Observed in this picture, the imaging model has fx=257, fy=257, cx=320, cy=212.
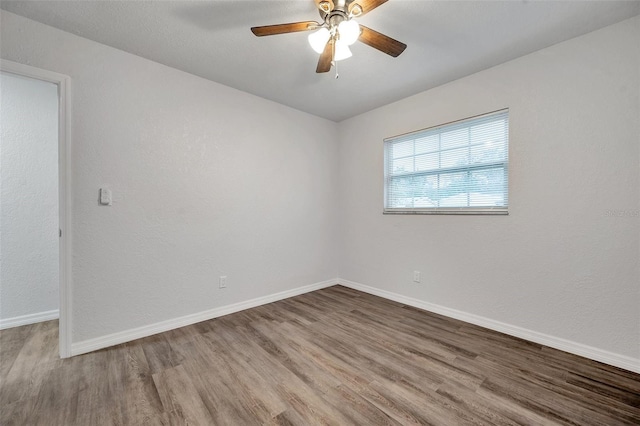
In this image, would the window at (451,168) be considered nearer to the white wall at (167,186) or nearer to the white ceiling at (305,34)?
the white ceiling at (305,34)

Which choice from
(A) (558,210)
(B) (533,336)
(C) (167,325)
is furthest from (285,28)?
(B) (533,336)

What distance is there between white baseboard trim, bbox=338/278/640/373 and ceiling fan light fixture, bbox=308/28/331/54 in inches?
107

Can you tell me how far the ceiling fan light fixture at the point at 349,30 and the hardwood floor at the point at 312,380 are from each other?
86.7 inches

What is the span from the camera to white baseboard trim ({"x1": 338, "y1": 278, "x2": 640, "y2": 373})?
182 centimetres

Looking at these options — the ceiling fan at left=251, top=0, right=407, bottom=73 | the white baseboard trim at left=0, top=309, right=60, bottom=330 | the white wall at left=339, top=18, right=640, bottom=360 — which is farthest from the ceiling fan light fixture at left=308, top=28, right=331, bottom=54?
the white baseboard trim at left=0, top=309, right=60, bottom=330

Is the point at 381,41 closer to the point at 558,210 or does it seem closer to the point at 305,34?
the point at 305,34

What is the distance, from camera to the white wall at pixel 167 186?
202 cm

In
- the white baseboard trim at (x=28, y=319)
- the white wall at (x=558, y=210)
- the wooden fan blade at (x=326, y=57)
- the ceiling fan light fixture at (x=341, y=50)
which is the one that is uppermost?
the wooden fan blade at (x=326, y=57)

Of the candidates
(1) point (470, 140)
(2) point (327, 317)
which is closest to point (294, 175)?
(2) point (327, 317)

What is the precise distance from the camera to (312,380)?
5.61ft

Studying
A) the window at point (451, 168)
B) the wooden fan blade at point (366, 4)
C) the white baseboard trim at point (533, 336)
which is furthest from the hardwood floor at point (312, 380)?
the wooden fan blade at point (366, 4)

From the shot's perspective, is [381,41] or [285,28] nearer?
[285,28]

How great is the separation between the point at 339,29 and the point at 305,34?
0.52 meters

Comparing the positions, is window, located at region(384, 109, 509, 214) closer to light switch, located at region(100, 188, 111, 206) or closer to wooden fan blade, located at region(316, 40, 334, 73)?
wooden fan blade, located at region(316, 40, 334, 73)
